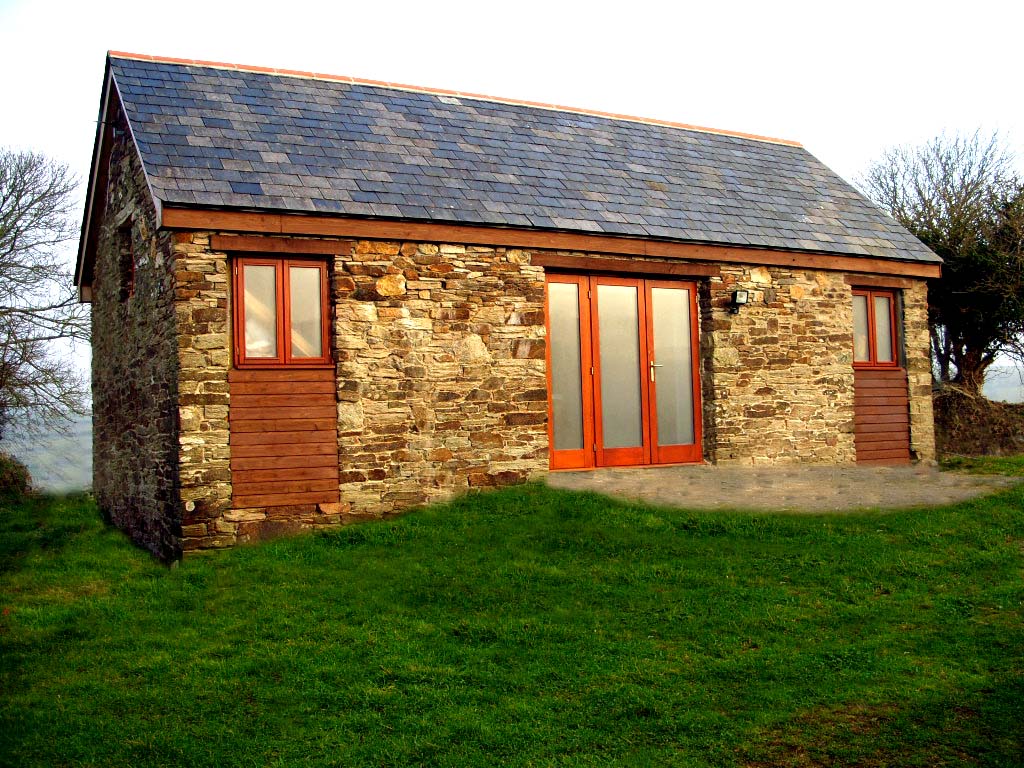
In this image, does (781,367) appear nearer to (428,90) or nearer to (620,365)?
(620,365)

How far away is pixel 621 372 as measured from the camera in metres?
12.8

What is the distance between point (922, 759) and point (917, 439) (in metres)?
11.0

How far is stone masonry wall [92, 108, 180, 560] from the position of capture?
10.4 meters

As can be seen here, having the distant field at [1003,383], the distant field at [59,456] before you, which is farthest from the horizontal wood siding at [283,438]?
the distant field at [1003,383]

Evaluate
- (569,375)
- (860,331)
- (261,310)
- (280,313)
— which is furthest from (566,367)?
(860,331)

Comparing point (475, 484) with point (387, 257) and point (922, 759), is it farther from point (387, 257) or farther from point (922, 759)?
point (922, 759)

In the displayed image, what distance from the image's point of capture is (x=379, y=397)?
10828 millimetres

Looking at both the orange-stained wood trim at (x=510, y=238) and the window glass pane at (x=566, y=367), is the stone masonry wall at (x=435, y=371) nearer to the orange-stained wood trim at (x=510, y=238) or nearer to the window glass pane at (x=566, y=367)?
the orange-stained wood trim at (x=510, y=238)

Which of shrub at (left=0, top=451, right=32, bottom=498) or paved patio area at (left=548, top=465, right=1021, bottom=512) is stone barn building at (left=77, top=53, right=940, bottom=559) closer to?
paved patio area at (left=548, top=465, right=1021, bottom=512)

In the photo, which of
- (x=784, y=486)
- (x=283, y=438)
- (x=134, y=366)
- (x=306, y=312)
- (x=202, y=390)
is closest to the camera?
(x=202, y=390)

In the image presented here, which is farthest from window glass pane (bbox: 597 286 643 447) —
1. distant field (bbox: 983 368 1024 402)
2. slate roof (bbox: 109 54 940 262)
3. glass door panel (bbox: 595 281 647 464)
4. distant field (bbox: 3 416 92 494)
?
distant field (bbox: 3 416 92 494)

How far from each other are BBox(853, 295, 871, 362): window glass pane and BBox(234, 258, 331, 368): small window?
838 centimetres

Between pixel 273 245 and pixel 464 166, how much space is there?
331cm

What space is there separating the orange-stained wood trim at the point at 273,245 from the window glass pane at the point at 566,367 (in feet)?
9.98
